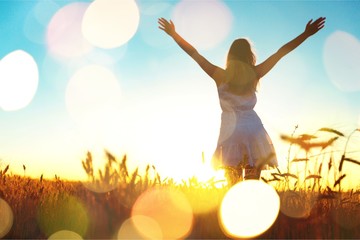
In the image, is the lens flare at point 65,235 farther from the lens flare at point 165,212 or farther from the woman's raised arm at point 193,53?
the woman's raised arm at point 193,53

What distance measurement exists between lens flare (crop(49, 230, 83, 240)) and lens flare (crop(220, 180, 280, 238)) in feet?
4.19

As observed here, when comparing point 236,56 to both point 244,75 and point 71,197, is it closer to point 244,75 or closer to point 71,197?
point 244,75

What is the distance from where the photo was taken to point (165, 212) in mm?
4117

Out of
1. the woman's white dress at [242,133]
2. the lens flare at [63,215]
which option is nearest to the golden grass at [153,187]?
the lens flare at [63,215]

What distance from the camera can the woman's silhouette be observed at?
6.13 meters

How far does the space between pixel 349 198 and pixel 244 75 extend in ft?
7.43

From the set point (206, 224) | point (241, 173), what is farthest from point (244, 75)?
point (206, 224)

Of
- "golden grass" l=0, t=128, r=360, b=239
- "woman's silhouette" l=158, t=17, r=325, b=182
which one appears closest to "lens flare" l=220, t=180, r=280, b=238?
"golden grass" l=0, t=128, r=360, b=239

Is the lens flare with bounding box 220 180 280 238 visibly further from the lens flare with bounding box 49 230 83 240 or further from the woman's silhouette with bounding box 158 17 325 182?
the woman's silhouette with bounding box 158 17 325 182

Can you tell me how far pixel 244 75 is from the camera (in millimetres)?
6199

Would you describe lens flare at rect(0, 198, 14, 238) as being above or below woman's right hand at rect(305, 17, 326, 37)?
below

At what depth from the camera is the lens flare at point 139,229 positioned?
3816 mm

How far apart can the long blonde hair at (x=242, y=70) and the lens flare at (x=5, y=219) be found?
3.32m

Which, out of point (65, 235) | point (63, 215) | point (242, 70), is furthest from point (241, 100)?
point (65, 235)
